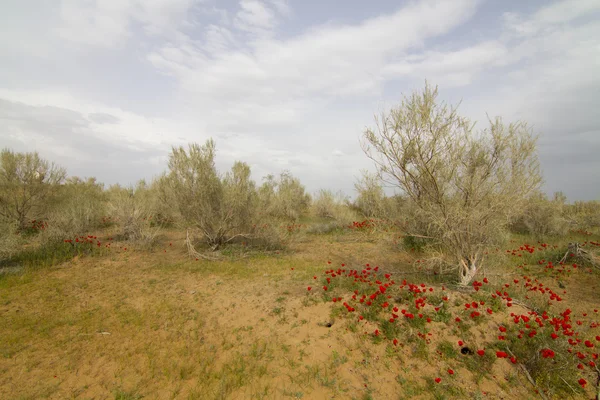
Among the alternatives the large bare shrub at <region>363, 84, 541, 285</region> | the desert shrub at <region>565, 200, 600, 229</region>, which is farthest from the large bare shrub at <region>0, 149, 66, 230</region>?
the desert shrub at <region>565, 200, 600, 229</region>

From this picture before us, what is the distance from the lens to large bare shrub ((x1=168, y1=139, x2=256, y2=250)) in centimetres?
894

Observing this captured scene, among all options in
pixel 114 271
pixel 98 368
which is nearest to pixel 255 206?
pixel 114 271

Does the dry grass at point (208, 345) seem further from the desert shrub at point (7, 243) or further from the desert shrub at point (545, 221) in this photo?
the desert shrub at point (545, 221)

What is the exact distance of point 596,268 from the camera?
6.79 metres

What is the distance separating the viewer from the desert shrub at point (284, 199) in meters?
9.94

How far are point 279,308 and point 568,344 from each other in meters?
4.14

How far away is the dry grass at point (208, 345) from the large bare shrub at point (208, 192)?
8.70ft

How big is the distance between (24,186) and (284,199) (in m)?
12.2

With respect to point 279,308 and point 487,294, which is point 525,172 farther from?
point 279,308

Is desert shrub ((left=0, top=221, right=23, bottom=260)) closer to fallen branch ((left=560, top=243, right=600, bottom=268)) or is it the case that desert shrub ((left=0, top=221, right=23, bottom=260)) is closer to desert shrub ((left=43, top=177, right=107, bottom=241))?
desert shrub ((left=43, top=177, right=107, bottom=241))

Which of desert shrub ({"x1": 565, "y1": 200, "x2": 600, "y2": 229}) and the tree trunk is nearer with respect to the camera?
the tree trunk

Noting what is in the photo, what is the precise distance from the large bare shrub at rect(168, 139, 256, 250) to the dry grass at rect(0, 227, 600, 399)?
2.65 m

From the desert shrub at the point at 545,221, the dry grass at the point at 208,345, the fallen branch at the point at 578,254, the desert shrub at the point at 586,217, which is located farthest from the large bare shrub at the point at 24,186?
the desert shrub at the point at 586,217

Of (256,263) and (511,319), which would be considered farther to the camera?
(256,263)
